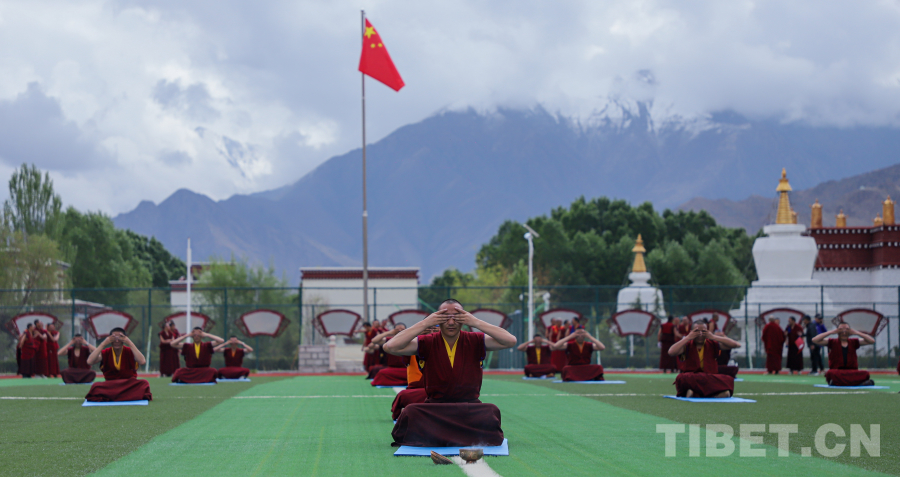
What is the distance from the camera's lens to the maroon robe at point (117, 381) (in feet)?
47.4

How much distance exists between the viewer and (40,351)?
27.1m

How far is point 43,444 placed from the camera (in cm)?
925

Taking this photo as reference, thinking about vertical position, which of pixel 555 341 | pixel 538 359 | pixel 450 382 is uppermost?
pixel 450 382

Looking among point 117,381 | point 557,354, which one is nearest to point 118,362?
point 117,381

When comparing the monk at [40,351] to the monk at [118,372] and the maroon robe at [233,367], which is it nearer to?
the maroon robe at [233,367]

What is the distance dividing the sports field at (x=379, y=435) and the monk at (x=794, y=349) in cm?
987

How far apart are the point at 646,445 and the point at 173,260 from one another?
93.2 metres

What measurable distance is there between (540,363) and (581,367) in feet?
13.6

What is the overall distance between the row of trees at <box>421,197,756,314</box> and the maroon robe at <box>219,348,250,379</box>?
21.0 meters

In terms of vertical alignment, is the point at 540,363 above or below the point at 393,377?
below

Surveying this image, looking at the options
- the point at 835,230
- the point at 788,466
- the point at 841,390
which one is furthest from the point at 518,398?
the point at 835,230

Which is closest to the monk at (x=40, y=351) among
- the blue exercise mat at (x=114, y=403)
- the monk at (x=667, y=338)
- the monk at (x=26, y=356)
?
the monk at (x=26, y=356)

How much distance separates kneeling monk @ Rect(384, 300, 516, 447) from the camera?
27.8ft

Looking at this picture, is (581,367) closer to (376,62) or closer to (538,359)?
(538,359)
